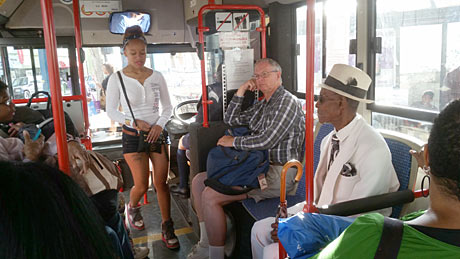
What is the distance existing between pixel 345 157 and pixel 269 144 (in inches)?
31.0

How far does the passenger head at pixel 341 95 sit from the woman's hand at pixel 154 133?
1419mm

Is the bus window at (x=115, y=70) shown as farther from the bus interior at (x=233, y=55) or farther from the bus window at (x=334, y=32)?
the bus window at (x=334, y=32)

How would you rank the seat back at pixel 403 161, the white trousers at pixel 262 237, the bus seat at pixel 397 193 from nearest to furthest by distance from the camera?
the bus seat at pixel 397 193 < the seat back at pixel 403 161 < the white trousers at pixel 262 237

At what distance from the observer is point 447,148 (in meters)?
0.97

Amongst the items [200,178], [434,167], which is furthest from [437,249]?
[200,178]

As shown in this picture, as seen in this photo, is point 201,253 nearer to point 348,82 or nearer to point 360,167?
point 360,167

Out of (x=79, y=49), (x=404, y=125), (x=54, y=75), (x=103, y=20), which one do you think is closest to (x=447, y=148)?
(x=54, y=75)

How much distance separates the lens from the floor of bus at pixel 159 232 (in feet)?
10.6

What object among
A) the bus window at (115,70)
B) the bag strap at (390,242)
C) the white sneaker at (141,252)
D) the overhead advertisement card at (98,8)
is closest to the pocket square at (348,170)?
the bag strap at (390,242)

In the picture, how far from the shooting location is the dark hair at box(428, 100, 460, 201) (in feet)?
3.17

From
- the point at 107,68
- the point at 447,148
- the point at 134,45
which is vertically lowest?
the point at 447,148

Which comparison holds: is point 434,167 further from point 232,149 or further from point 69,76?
point 69,76

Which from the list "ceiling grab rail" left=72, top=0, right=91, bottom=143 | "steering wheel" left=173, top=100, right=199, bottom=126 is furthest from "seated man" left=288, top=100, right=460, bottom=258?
"steering wheel" left=173, top=100, right=199, bottom=126

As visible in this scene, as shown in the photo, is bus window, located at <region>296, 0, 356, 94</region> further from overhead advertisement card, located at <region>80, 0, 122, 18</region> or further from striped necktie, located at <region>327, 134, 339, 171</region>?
overhead advertisement card, located at <region>80, 0, 122, 18</region>
